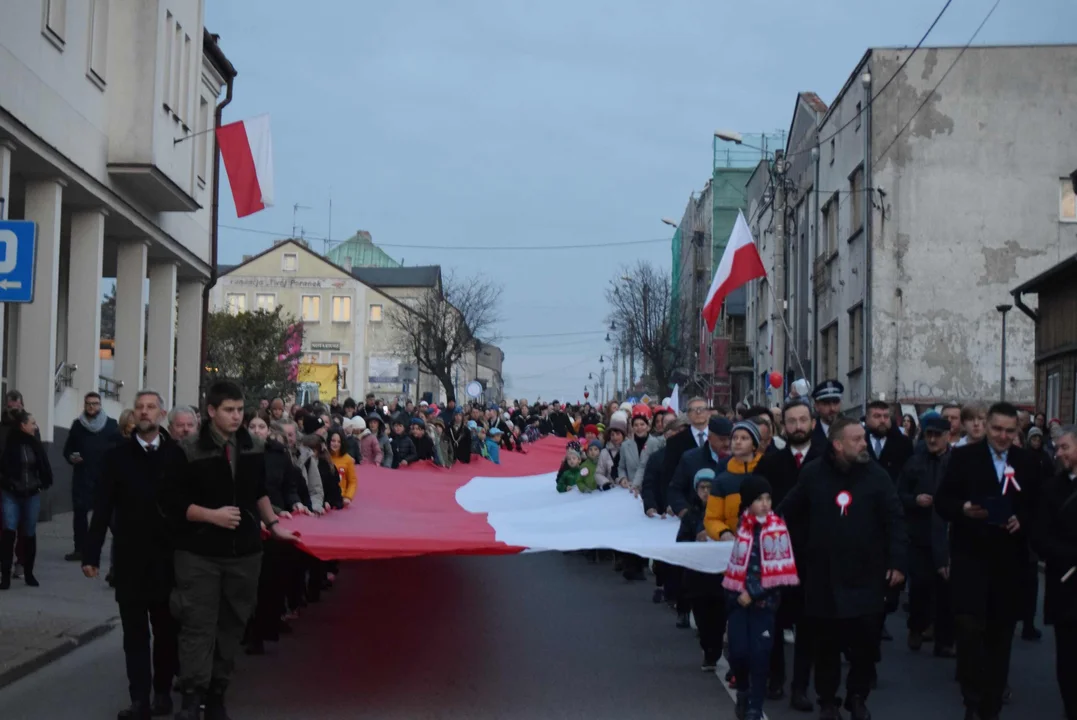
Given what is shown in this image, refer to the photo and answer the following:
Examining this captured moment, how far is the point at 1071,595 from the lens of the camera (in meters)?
8.09

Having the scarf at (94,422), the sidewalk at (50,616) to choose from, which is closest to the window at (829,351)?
the scarf at (94,422)

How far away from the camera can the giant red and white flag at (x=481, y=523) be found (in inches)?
385

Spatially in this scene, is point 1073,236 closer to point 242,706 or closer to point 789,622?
point 789,622

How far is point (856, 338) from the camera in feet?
129

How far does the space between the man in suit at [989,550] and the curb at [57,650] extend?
6.26 meters

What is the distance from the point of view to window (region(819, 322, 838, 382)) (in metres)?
43.1

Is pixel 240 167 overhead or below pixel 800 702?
overhead

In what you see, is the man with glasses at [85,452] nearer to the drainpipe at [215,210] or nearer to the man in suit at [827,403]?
the man in suit at [827,403]

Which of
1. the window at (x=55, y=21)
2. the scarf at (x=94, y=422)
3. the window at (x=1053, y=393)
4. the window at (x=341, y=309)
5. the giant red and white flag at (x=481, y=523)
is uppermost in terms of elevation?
the window at (x=341, y=309)

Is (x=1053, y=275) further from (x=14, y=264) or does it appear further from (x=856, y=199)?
(x=14, y=264)

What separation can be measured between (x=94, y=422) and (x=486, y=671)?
7938 millimetres

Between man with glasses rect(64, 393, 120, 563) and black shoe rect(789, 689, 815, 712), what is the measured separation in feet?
31.4

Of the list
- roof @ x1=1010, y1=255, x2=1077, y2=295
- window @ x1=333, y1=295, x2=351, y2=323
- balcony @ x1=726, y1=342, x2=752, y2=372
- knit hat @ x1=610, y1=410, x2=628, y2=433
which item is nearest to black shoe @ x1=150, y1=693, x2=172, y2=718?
knit hat @ x1=610, y1=410, x2=628, y2=433

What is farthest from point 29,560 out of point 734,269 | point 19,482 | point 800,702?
point 734,269
